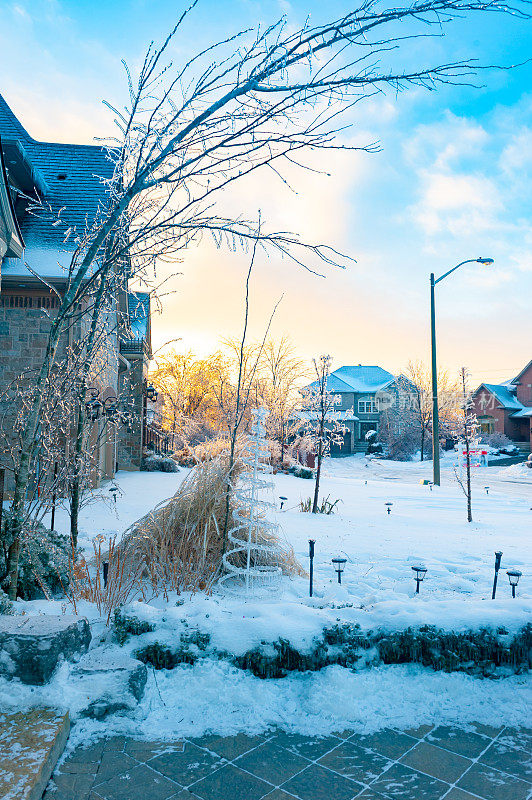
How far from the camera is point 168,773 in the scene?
2586 millimetres

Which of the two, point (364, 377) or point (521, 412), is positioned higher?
point (364, 377)

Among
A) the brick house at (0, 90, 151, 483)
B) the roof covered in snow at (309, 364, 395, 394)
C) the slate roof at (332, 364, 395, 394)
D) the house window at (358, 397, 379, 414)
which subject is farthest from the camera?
the slate roof at (332, 364, 395, 394)

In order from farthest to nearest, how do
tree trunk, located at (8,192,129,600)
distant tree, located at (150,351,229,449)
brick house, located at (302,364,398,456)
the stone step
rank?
brick house, located at (302,364,398,456), distant tree, located at (150,351,229,449), tree trunk, located at (8,192,129,600), the stone step

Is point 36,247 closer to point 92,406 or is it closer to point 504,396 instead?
point 92,406

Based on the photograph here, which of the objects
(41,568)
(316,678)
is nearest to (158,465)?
(41,568)

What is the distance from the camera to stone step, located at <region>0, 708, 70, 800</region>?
222cm

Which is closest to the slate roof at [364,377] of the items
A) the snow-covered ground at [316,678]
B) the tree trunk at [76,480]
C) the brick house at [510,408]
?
the brick house at [510,408]

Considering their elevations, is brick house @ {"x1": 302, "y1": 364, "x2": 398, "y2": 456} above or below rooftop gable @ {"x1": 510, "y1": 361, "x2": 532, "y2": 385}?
below

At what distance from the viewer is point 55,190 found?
12266mm

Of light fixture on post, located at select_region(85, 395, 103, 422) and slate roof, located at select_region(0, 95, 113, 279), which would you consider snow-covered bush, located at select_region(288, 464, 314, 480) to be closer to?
light fixture on post, located at select_region(85, 395, 103, 422)

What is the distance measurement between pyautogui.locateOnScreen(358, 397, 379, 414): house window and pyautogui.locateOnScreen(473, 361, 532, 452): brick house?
822 cm

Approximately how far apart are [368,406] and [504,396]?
1081 centimetres

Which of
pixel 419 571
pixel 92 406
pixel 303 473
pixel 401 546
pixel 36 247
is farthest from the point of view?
pixel 303 473

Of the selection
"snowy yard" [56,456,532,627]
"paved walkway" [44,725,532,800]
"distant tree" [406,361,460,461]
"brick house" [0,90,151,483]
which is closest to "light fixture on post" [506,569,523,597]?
"snowy yard" [56,456,532,627]
